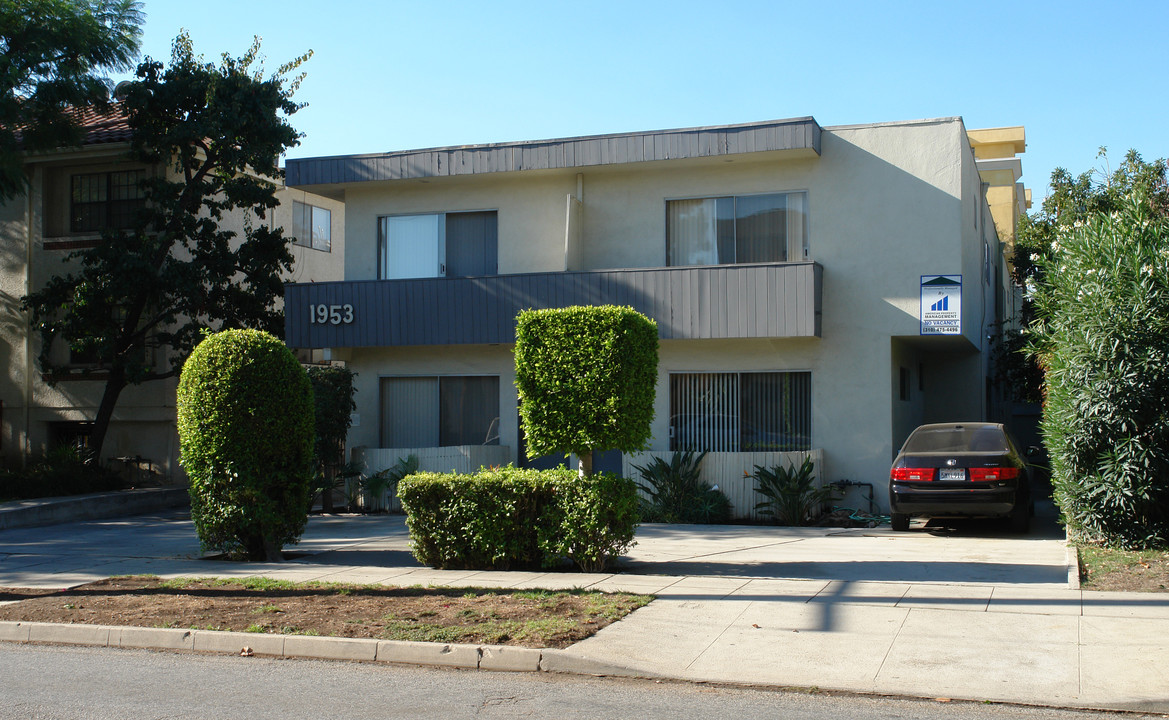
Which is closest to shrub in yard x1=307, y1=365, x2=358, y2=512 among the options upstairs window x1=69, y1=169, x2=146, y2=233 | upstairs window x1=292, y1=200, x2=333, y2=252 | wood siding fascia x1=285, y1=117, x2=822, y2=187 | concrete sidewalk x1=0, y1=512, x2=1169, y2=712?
concrete sidewalk x1=0, y1=512, x2=1169, y2=712

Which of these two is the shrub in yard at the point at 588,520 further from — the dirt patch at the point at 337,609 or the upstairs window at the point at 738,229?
the upstairs window at the point at 738,229

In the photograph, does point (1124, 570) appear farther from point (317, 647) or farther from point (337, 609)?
point (317, 647)

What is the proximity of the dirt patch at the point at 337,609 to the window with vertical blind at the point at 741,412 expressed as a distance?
26.5 feet

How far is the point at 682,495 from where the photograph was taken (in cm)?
1605

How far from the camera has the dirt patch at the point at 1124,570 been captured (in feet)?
30.0

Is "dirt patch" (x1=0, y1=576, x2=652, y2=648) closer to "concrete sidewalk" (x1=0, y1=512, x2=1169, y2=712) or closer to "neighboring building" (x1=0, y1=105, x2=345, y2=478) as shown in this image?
"concrete sidewalk" (x1=0, y1=512, x2=1169, y2=712)

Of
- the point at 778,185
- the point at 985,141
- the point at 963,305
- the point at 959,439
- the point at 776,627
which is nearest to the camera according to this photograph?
the point at 776,627

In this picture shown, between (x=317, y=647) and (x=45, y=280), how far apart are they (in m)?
17.0

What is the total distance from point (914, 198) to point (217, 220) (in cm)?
1285

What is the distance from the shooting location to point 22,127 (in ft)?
62.5

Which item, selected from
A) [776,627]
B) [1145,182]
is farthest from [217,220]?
[1145,182]

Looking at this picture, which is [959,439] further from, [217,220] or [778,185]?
[217,220]

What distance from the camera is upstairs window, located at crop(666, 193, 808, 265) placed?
1681 cm

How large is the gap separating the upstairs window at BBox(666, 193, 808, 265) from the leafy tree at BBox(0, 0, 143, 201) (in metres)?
11.2
